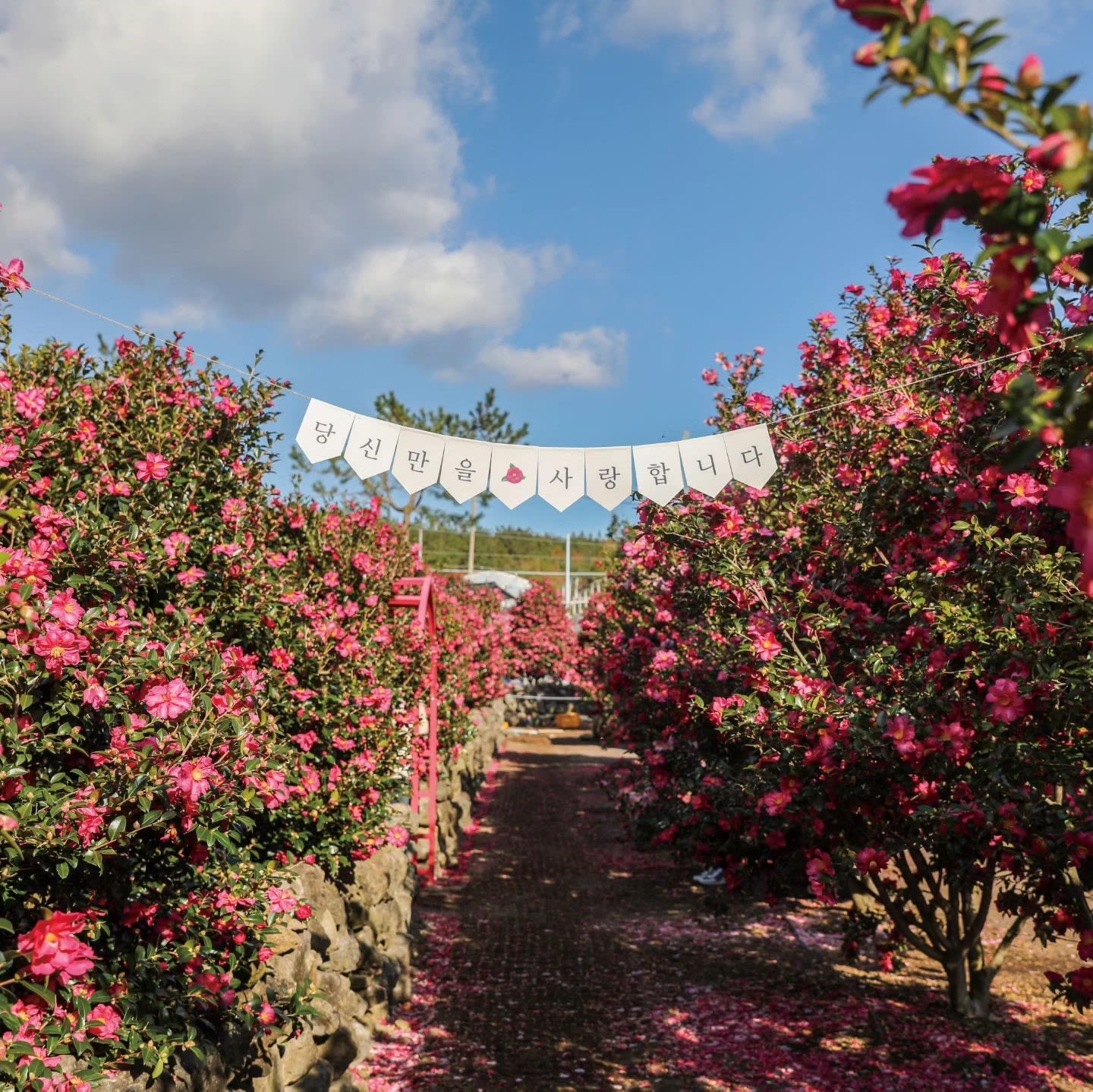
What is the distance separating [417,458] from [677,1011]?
14.0ft

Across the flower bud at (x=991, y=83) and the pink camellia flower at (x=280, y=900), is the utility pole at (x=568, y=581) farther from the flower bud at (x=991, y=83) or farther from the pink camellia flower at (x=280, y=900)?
the flower bud at (x=991, y=83)

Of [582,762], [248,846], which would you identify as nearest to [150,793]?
[248,846]

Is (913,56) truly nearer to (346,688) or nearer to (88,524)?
(88,524)

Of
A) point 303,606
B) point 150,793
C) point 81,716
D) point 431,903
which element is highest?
point 303,606

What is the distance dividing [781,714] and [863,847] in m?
1.08

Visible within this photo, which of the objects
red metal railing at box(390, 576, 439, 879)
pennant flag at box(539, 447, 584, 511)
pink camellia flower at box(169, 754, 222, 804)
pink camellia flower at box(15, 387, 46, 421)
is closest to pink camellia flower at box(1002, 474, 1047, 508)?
pennant flag at box(539, 447, 584, 511)

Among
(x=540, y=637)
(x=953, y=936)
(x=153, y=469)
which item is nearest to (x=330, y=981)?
(x=153, y=469)

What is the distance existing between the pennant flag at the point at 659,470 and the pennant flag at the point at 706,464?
0.05 m

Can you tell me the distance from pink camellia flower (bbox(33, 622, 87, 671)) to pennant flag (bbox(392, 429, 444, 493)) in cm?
319

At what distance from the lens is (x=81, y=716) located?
3.08 m

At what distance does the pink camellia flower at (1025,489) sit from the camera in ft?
11.3

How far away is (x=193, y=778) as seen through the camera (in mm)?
2875

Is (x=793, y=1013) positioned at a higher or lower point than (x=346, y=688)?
lower

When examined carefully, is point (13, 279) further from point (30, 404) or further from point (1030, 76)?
point (1030, 76)
